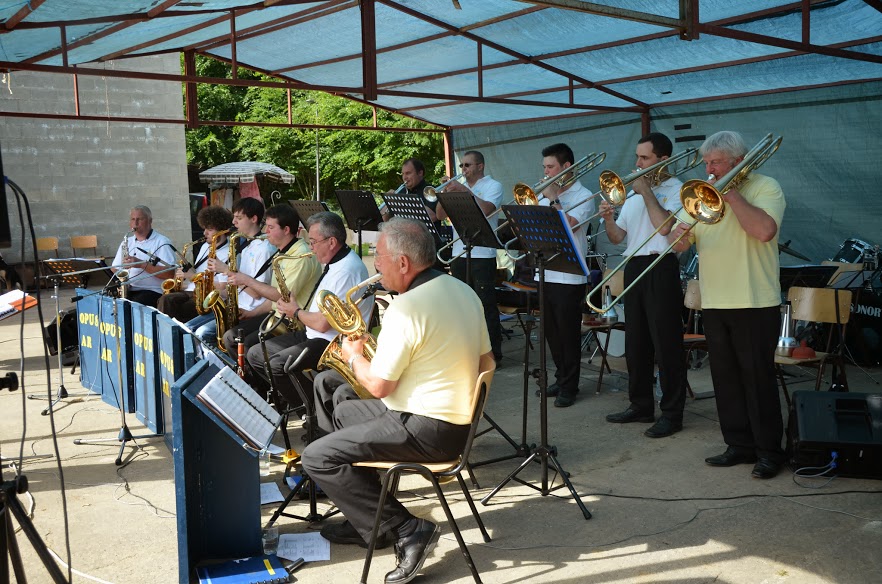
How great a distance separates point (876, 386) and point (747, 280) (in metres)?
2.75

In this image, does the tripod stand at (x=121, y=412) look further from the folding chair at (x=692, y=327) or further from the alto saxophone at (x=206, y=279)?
the folding chair at (x=692, y=327)

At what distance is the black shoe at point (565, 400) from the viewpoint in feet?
20.0

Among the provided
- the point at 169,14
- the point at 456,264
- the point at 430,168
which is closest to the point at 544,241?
the point at 456,264

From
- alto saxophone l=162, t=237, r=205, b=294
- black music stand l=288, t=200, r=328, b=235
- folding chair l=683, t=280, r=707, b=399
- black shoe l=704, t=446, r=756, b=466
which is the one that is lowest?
black shoe l=704, t=446, r=756, b=466

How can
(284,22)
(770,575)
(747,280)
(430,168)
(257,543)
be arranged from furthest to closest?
(430,168), (284,22), (747,280), (257,543), (770,575)

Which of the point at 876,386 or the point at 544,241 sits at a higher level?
the point at 544,241

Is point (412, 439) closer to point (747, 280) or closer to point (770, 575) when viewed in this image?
point (770, 575)

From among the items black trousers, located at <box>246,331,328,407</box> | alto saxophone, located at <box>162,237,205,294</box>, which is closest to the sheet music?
black trousers, located at <box>246,331,328,407</box>

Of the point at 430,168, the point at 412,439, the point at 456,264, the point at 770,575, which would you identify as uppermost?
the point at 430,168

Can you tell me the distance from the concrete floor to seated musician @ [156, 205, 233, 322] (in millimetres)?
1455

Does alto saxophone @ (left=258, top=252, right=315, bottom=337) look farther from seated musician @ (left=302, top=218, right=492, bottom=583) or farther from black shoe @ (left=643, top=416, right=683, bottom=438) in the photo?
black shoe @ (left=643, top=416, right=683, bottom=438)

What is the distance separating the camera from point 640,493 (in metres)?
4.35

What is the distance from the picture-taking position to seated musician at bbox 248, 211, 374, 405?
4.97 metres

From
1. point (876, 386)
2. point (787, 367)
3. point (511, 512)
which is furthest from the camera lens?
point (787, 367)
